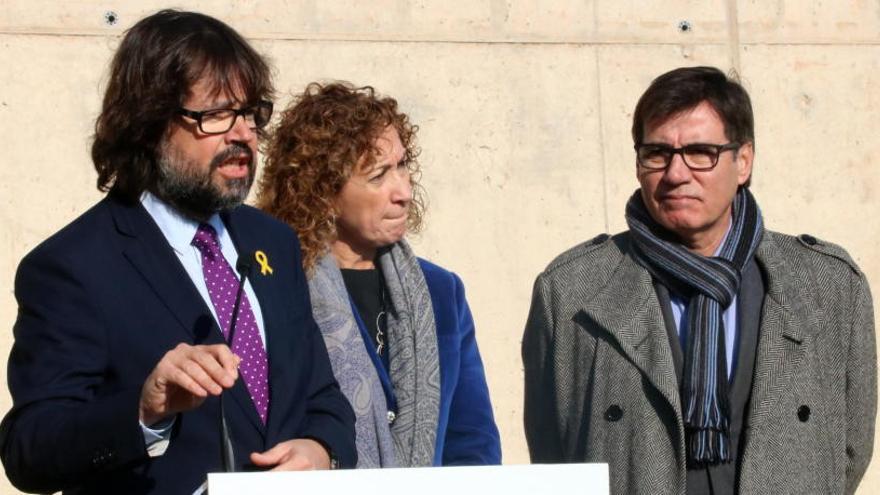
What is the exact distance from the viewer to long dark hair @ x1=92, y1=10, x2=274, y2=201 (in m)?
3.49

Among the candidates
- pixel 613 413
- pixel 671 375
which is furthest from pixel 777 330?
pixel 613 413

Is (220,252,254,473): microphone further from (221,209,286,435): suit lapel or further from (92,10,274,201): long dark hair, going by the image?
(92,10,274,201): long dark hair

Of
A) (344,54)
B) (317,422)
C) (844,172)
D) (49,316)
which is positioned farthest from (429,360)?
(844,172)

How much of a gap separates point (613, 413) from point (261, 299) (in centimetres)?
104

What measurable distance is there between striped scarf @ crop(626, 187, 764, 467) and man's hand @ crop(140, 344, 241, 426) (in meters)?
1.40

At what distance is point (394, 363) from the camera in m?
4.52

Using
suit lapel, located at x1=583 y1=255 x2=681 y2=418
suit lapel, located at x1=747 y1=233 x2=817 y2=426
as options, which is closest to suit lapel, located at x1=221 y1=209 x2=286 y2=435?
suit lapel, located at x1=583 y1=255 x2=681 y2=418

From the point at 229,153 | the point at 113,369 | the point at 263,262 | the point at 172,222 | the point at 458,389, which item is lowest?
the point at 458,389

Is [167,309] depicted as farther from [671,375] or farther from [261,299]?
[671,375]

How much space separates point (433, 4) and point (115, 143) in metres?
2.74

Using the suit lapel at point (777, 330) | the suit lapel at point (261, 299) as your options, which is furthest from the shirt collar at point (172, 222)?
the suit lapel at point (777, 330)

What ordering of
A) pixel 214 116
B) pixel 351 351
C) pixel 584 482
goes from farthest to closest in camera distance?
pixel 351 351 < pixel 214 116 < pixel 584 482

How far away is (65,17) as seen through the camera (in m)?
5.80

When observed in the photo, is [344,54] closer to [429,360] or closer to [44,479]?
[429,360]
